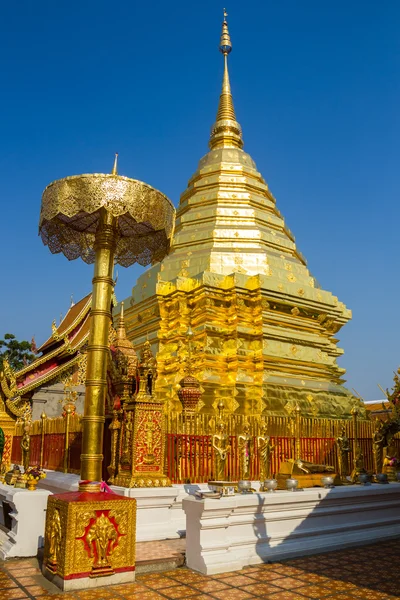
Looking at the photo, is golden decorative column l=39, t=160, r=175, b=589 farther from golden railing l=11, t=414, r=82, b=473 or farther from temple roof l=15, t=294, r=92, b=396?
temple roof l=15, t=294, r=92, b=396

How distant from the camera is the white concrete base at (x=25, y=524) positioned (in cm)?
630

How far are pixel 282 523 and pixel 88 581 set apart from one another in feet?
8.20

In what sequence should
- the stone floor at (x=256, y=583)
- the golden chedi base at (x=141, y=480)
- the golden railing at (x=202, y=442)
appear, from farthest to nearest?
the golden railing at (x=202, y=442), the golden chedi base at (x=141, y=480), the stone floor at (x=256, y=583)

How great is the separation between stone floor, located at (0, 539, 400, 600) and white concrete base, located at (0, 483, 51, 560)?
0.17m

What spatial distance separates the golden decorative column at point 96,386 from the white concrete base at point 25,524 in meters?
1.05

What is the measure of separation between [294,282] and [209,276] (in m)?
2.67

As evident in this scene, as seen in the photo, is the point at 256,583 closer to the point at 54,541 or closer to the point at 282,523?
the point at 282,523

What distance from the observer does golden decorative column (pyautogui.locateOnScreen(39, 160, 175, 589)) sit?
5.06 metres

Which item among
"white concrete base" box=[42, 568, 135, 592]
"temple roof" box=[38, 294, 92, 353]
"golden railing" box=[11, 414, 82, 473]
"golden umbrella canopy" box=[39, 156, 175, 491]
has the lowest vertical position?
"white concrete base" box=[42, 568, 135, 592]

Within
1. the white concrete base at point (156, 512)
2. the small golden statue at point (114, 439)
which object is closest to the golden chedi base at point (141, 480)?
the white concrete base at point (156, 512)

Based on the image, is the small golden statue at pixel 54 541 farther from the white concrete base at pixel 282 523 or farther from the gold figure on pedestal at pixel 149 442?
the gold figure on pedestal at pixel 149 442

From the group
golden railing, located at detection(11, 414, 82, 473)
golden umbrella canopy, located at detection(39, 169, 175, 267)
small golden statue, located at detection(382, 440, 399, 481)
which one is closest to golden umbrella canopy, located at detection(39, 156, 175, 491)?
golden umbrella canopy, located at detection(39, 169, 175, 267)

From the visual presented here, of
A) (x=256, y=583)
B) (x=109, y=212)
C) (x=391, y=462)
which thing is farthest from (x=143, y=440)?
(x=391, y=462)

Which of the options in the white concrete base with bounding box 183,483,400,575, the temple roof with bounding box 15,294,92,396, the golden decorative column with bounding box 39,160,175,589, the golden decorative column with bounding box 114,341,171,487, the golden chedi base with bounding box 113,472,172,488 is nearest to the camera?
the golden decorative column with bounding box 39,160,175,589
